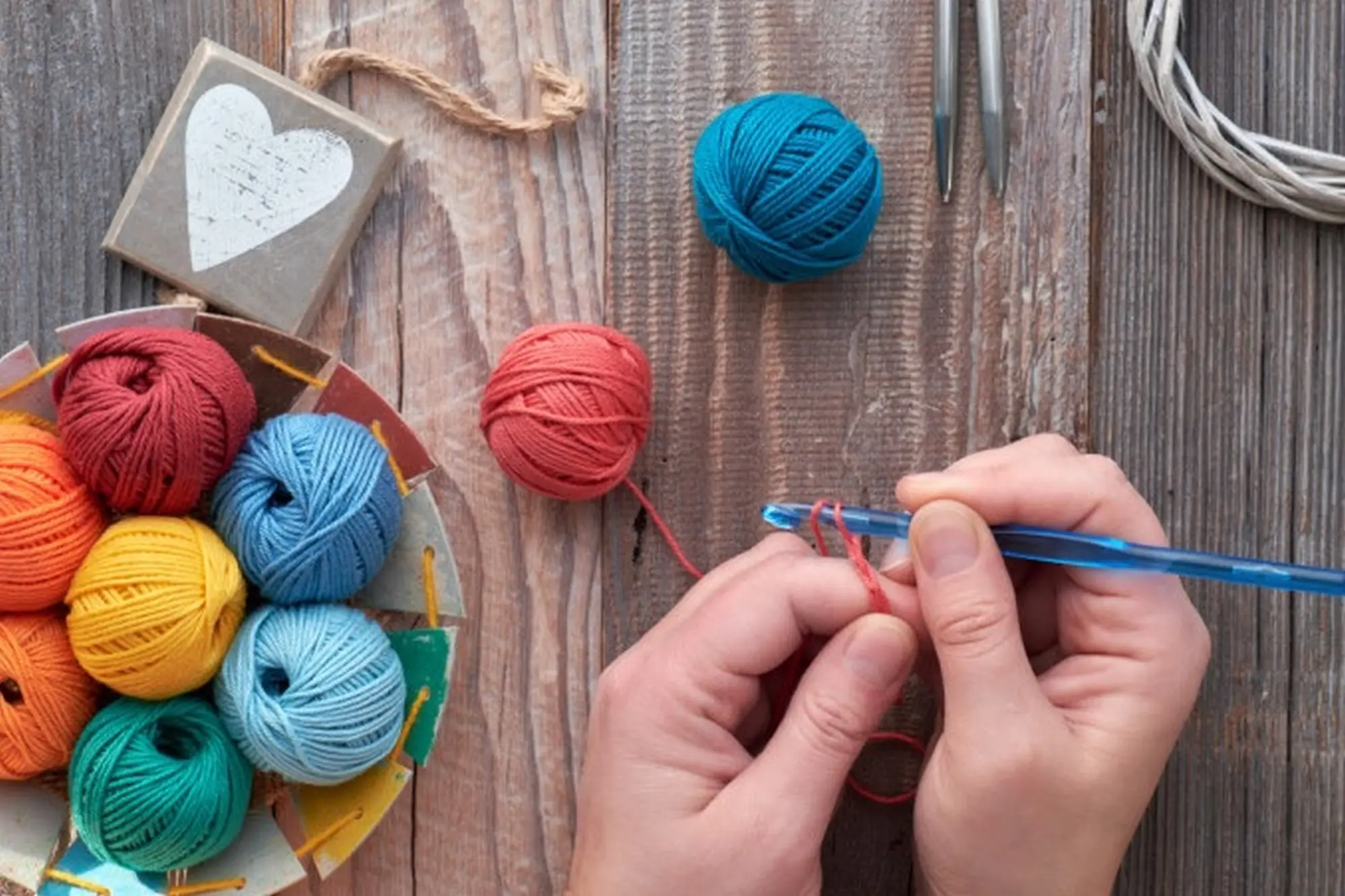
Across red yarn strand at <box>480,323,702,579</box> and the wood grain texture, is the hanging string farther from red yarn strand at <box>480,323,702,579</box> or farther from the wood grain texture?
the wood grain texture

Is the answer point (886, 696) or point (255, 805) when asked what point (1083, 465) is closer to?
point (886, 696)

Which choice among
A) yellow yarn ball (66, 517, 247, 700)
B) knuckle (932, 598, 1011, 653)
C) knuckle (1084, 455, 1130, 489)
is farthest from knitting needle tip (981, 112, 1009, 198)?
yellow yarn ball (66, 517, 247, 700)

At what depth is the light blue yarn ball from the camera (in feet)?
2.66

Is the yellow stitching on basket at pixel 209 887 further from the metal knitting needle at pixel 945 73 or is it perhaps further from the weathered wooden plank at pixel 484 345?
the metal knitting needle at pixel 945 73

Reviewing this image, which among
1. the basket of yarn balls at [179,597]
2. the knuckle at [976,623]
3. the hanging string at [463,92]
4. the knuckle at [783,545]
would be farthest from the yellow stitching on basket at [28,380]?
the knuckle at [976,623]

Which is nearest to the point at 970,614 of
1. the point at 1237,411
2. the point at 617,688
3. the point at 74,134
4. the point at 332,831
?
the point at 617,688

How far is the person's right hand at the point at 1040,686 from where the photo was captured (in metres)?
0.76

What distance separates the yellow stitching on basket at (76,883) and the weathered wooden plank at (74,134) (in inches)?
14.0

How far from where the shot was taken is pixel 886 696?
31.2 inches

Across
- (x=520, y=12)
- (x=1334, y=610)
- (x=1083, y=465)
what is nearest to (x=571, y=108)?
(x=520, y=12)

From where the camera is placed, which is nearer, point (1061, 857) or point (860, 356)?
point (1061, 857)

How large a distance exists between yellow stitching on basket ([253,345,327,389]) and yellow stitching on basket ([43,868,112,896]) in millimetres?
353

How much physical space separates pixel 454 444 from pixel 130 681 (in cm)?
26

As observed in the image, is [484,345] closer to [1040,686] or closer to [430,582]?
[430,582]
